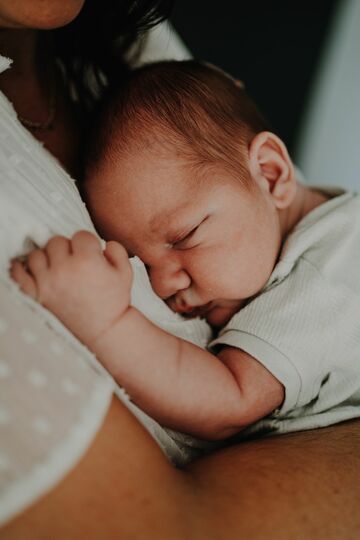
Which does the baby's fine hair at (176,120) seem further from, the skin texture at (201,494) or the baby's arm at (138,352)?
the skin texture at (201,494)

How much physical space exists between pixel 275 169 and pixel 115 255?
456 mm

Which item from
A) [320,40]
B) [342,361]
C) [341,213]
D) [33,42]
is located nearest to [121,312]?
[342,361]

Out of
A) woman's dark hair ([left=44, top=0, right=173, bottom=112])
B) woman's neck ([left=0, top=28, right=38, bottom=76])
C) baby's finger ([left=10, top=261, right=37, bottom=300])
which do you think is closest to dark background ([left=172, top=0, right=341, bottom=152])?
woman's dark hair ([left=44, top=0, right=173, bottom=112])

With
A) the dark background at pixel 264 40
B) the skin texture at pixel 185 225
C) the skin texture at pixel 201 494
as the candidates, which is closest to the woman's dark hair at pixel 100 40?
the skin texture at pixel 185 225

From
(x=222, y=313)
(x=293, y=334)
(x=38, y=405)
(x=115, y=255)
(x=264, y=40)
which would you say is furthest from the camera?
(x=264, y=40)

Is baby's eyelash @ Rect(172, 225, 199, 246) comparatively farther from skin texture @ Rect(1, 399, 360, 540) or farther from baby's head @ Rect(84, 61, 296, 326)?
skin texture @ Rect(1, 399, 360, 540)

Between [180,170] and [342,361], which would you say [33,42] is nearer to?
[180,170]

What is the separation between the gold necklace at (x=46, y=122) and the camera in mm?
945

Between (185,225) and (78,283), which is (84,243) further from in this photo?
(185,225)

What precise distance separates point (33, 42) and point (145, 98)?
298 millimetres

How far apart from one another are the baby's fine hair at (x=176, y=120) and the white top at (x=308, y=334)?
0.21 meters

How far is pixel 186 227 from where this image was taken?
837mm

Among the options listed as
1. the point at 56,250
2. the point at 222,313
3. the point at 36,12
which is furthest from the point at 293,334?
the point at 36,12

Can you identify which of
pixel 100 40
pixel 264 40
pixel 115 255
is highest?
pixel 100 40
